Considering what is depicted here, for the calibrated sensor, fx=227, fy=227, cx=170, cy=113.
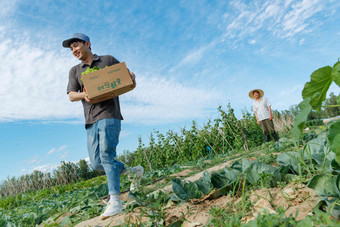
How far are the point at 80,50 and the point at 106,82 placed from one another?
Answer: 0.59 metres

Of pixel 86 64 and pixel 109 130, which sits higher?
pixel 86 64

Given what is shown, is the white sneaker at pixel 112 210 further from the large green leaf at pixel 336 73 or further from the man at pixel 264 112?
the man at pixel 264 112

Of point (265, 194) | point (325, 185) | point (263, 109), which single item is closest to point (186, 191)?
point (265, 194)

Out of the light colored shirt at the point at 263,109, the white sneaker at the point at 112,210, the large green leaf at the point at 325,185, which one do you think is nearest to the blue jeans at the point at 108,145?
the white sneaker at the point at 112,210

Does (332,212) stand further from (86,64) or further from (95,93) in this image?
(86,64)

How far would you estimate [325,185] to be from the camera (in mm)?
1145

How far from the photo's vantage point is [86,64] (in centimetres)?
275

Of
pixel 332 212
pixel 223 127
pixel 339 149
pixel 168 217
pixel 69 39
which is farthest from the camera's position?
pixel 223 127

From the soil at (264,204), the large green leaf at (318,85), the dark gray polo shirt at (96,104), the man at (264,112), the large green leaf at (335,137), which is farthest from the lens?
the man at (264,112)

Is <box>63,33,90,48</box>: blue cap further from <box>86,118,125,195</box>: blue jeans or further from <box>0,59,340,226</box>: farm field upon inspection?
<box>0,59,340,226</box>: farm field

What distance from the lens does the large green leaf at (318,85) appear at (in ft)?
3.45

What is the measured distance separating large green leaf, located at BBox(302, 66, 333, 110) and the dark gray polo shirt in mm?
1871

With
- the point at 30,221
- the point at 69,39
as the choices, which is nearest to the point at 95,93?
the point at 69,39

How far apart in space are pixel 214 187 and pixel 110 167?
112 centimetres
